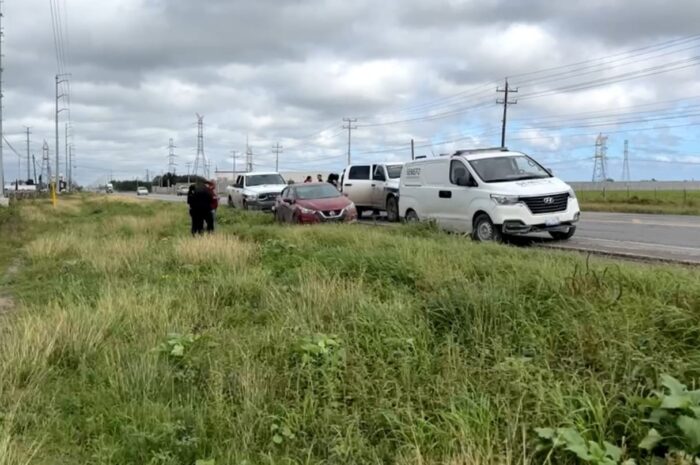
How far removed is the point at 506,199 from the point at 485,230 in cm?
88

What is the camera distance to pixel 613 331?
13.8ft

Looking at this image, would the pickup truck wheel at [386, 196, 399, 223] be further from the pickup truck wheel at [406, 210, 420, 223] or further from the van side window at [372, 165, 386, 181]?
the pickup truck wheel at [406, 210, 420, 223]

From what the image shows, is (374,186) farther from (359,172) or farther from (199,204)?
(199,204)

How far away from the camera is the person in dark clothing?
15.1m

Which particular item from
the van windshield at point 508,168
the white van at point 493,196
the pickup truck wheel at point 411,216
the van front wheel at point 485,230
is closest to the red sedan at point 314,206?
the pickup truck wheel at point 411,216

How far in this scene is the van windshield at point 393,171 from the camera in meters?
22.6

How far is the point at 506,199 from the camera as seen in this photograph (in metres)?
12.3

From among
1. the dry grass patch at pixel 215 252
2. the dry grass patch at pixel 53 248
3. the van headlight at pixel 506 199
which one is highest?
the van headlight at pixel 506 199

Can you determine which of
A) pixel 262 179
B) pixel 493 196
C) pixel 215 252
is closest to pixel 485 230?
pixel 493 196

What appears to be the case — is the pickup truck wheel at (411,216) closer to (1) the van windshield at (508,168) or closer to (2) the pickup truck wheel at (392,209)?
(1) the van windshield at (508,168)

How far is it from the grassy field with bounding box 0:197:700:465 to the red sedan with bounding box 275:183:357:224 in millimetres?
10598

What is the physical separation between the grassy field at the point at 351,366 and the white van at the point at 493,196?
5.16 meters

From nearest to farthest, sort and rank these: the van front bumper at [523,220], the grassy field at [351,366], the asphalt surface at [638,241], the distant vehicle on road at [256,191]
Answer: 1. the grassy field at [351,366]
2. the asphalt surface at [638,241]
3. the van front bumper at [523,220]
4. the distant vehicle on road at [256,191]

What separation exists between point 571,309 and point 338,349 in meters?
1.84
